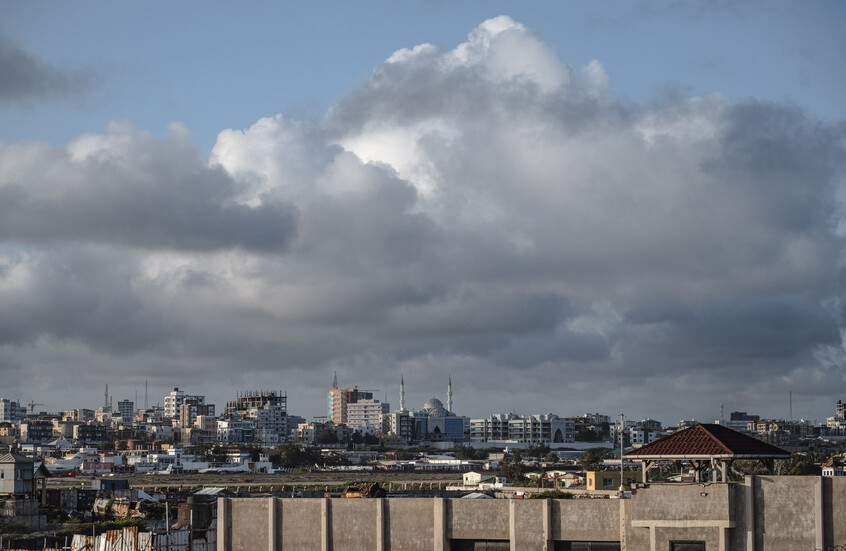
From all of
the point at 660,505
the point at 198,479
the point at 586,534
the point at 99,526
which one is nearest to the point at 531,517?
the point at 586,534

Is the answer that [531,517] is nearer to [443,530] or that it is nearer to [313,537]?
[443,530]

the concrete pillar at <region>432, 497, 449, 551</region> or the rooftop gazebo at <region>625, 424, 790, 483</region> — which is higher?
the rooftop gazebo at <region>625, 424, 790, 483</region>

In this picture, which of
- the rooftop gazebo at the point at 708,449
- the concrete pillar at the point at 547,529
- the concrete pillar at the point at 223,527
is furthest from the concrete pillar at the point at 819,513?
the concrete pillar at the point at 223,527

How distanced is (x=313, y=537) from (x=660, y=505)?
481 inches

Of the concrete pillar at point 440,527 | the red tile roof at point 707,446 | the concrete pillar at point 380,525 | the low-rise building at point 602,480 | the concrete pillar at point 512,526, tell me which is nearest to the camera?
the concrete pillar at point 512,526

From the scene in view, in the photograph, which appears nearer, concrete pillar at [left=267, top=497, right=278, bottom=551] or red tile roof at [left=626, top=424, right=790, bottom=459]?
red tile roof at [left=626, top=424, right=790, bottom=459]

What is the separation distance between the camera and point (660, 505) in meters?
35.5

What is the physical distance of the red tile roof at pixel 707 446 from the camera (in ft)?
123

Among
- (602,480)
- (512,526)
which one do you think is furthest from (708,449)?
(602,480)

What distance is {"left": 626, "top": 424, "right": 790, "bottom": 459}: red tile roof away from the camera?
37531mm

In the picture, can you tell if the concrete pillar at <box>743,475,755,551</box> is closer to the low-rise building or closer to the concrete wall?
the concrete wall

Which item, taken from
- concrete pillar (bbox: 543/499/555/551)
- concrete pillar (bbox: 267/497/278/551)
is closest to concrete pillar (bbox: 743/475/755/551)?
concrete pillar (bbox: 543/499/555/551)

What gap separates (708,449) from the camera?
3772cm

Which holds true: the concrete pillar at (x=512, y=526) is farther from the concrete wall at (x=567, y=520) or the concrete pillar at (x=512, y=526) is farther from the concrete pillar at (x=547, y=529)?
the concrete pillar at (x=547, y=529)
